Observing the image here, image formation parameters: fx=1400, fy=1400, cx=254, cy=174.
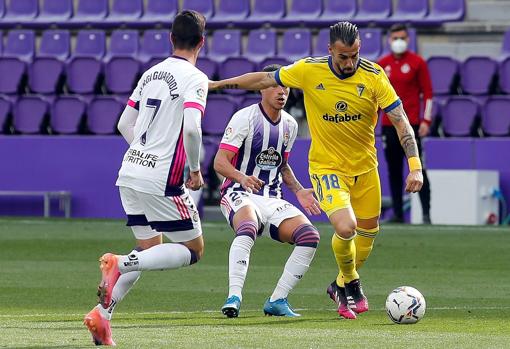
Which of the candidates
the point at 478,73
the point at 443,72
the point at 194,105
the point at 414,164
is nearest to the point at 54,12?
the point at 443,72

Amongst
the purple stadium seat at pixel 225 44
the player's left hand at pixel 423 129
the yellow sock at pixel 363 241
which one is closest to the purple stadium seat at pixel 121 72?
the purple stadium seat at pixel 225 44

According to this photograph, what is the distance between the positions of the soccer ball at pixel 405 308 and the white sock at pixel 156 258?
4.94ft

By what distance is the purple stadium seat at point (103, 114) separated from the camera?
20.4 meters

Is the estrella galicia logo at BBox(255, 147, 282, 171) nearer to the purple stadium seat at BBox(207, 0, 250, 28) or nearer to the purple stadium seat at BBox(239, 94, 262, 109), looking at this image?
the purple stadium seat at BBox(239, 94, 262, 109)

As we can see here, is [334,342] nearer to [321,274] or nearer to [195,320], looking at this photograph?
[195,320]

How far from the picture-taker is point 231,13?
23.0 m

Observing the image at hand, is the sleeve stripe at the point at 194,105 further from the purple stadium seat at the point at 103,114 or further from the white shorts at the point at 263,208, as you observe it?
the purple stadium seat at the point at 103,114

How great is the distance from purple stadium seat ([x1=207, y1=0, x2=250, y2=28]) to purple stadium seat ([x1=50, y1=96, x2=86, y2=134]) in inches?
128

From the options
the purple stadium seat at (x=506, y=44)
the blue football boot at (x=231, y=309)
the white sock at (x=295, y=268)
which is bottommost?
the purple stadium seat at (x=506, y=44)

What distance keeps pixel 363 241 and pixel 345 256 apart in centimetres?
43

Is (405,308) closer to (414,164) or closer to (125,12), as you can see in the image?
(414,164)

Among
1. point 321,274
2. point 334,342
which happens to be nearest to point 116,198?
point 321,274

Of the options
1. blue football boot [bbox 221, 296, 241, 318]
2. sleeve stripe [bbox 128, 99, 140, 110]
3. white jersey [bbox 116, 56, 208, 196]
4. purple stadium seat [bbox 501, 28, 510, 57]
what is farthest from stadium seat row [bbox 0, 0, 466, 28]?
white jersey [bbox 116, 56, 208, 196]

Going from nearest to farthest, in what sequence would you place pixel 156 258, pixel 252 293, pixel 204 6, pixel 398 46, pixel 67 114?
pixel 156 258 < pixel 252 293 < pixel 398 46 < pixel 67 114 < pixel 204 6
